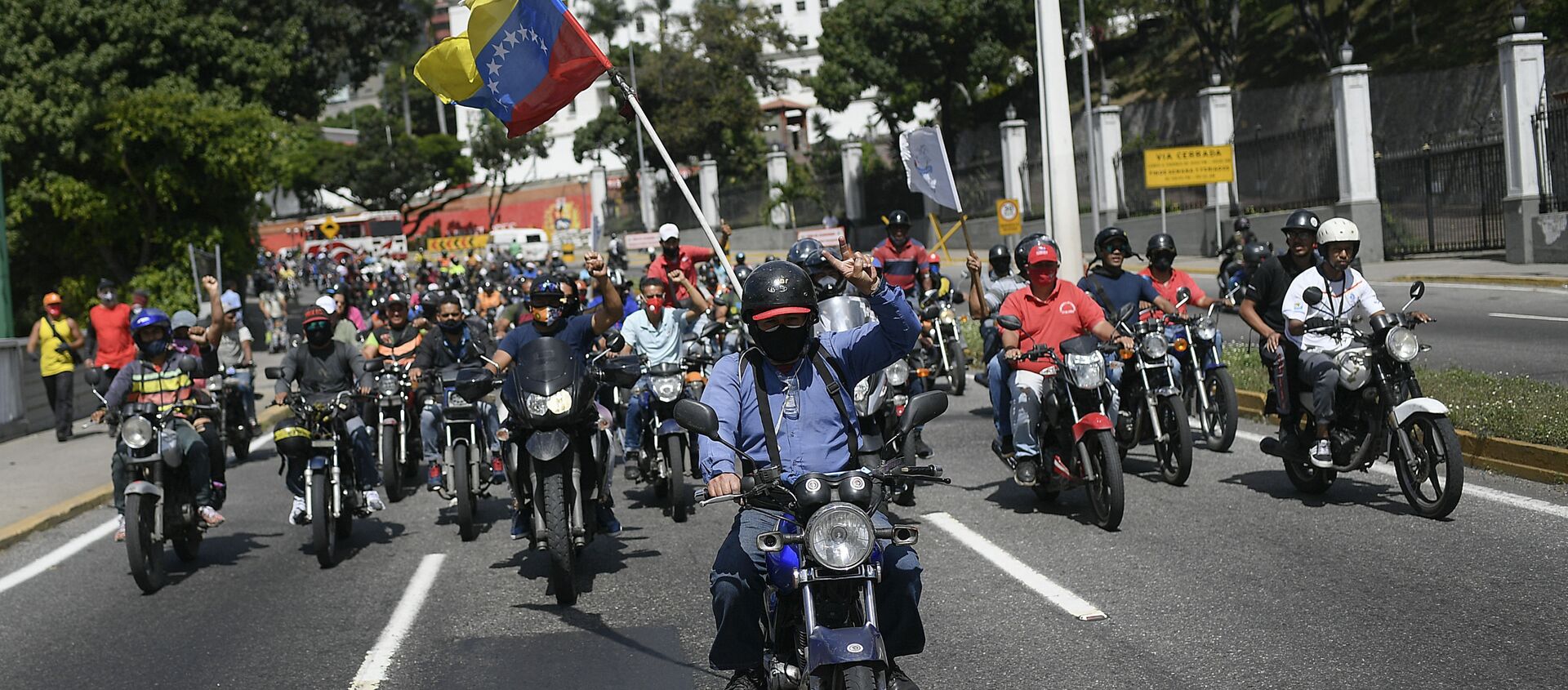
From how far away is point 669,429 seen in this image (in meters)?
11.0

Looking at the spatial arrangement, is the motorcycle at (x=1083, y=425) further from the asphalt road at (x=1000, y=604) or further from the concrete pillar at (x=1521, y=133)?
the concrete pillar at (x=1521, y=133)

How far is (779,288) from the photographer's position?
5125 millimetres

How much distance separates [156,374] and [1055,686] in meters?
6.65

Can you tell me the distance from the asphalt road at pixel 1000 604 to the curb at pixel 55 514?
3.34ft

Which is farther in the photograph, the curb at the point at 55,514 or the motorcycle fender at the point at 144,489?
the curb at the point at 55,514

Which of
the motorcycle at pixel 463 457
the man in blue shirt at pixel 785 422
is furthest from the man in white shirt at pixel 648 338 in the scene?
Result: the man in blue shirt at pixel 785 422

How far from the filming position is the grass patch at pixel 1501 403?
999cm

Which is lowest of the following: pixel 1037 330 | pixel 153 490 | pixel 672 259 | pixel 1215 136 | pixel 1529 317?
→ pixel 1529 317

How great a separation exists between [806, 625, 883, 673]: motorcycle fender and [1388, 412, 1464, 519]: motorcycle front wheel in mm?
4816

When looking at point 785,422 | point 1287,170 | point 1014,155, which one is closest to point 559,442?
point 785,422

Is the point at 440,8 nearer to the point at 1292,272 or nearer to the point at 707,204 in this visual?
the point at 707,204

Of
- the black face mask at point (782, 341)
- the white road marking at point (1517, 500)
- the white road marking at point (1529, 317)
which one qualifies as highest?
the black face mask at point (782, 341)

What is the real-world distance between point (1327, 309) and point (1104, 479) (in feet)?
5.47

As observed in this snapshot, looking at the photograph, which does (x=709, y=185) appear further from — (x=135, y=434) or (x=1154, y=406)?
(x=135, y=434)
